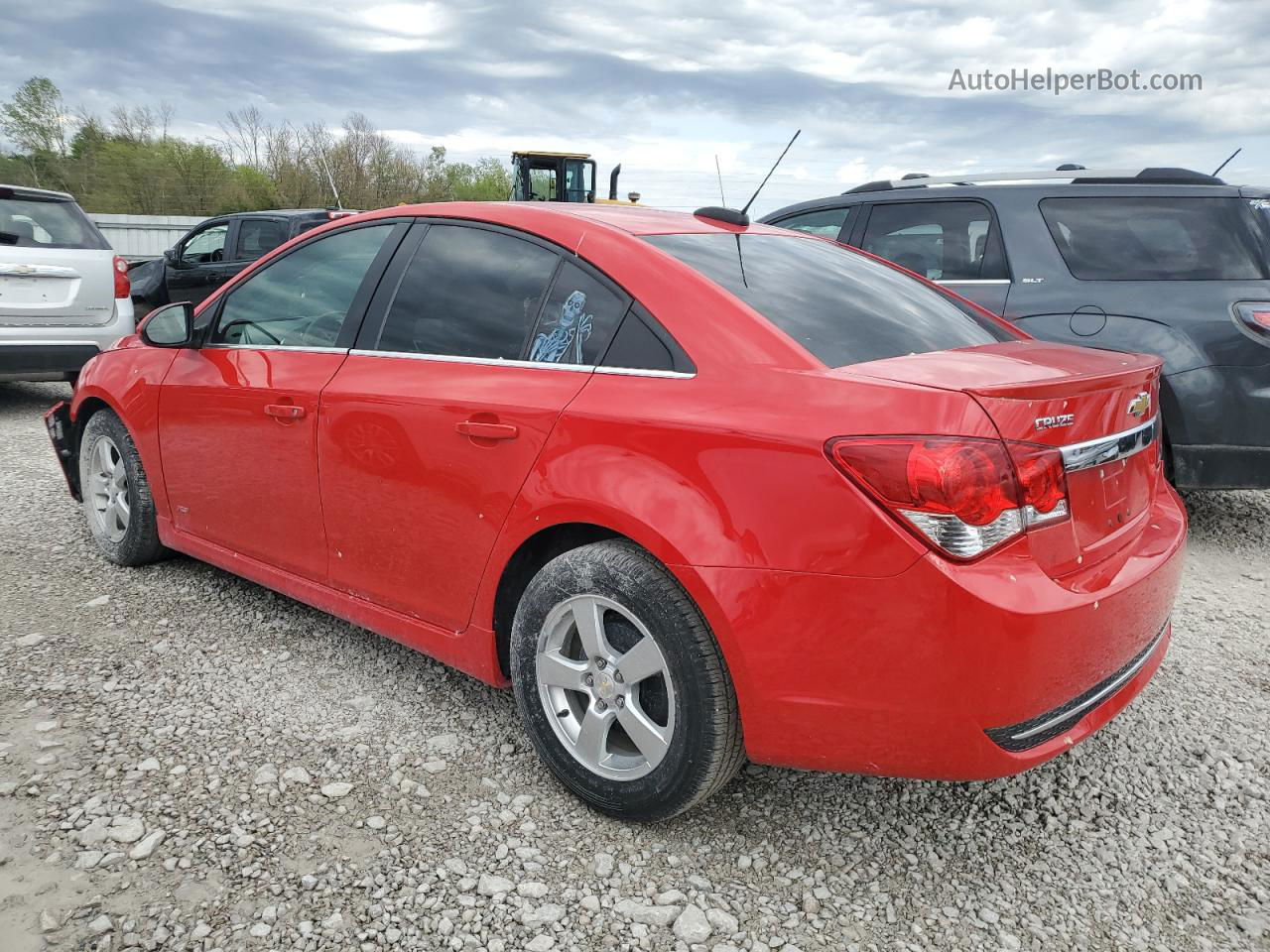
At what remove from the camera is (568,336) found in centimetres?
262

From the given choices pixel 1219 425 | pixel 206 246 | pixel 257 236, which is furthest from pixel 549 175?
pixel 1219 425

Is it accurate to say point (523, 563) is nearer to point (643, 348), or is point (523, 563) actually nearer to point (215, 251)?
point (643, 348)

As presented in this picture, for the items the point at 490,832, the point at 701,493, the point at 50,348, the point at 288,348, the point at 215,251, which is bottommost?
the point at 490,832

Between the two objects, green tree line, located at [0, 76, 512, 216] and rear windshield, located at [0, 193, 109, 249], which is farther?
green tree line, located at [0, 76, 512, 216]

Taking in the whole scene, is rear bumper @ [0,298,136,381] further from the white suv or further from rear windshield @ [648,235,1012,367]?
rear windshield @ [648,235,1012,367]

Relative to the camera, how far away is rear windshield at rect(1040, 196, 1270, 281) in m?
4.68

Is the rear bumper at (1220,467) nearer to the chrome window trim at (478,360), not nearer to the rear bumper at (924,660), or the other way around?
the rear bumper at (924,660)

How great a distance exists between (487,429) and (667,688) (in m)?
0.85

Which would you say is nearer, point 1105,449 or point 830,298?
point 1105,449

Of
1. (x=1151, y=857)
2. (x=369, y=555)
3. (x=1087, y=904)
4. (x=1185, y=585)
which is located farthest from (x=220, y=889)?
(x=1185, y=585)

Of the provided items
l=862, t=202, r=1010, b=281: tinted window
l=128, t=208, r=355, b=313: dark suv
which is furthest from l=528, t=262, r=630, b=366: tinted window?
l=128, t=208, r=355, b=313: dark suv

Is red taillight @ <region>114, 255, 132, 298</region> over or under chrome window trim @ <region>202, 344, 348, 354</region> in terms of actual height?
under

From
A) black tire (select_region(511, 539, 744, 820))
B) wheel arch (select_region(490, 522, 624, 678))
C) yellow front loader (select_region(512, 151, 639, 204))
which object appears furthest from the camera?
yellow front loader (select_region(512, 151, 639, 204))

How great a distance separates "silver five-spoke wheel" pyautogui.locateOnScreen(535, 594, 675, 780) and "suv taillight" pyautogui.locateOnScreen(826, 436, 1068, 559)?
678 mm
